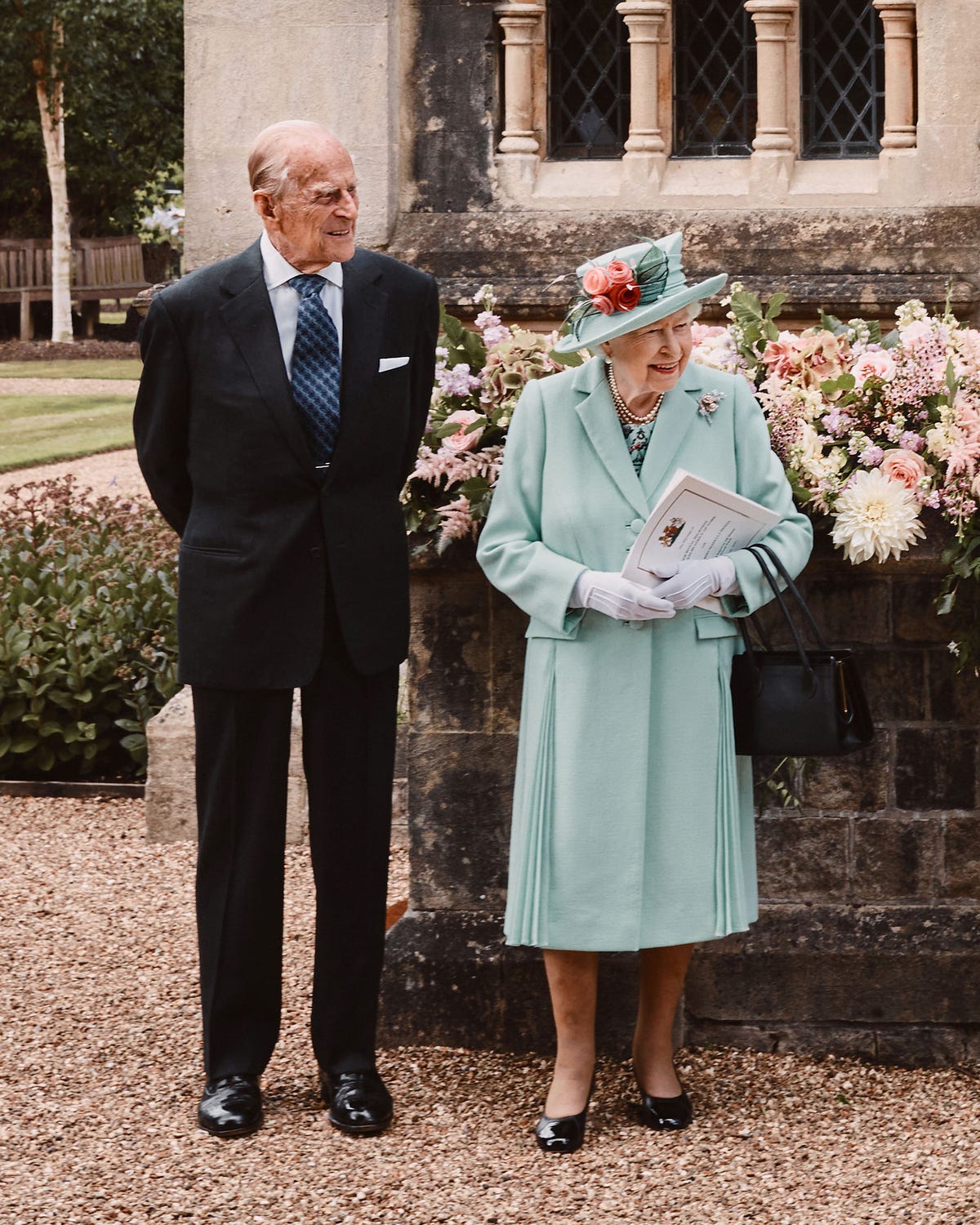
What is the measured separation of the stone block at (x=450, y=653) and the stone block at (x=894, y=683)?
908 millimetres

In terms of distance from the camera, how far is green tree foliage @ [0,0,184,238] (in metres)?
26.7

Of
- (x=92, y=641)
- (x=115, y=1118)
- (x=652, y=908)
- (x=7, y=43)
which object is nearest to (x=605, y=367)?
(x=652, y=908)

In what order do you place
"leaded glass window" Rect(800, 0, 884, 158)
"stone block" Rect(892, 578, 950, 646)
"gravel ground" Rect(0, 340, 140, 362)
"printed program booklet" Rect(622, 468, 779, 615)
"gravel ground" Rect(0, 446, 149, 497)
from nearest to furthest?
"printed program booklet" Rect(622, 468, 779, 615)
"stone block" Rect(892, 578, 950, 646)
"leaded glass window" Rect(800, 0, 884, 158)
"gravel ground" Rect(0, 446, 149, 497)
"gravel ground" Rect(0, 340, 140, 362)

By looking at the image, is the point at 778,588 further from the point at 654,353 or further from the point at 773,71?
the point at 773,71

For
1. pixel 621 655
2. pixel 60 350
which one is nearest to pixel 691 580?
pixel 621 655

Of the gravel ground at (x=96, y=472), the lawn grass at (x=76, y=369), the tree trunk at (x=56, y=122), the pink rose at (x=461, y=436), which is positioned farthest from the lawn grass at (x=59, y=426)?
the pink rose at (x=461, y=436)

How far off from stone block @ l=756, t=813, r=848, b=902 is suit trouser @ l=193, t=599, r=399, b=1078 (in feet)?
3.26

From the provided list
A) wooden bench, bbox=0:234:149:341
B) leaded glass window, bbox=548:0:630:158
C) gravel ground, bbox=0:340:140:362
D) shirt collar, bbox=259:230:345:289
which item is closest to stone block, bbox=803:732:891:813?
shirt collar, bbox=259:230:345:289

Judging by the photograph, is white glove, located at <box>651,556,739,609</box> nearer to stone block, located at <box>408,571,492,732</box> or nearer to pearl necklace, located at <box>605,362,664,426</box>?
pearl necklace, located at <box>605,362,664,426</box>

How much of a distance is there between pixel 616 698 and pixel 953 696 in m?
1.08

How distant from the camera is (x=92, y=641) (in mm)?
7246

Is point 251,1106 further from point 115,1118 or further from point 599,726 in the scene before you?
point 599,726

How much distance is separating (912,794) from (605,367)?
53.8 inches

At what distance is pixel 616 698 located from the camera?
3.71 m
